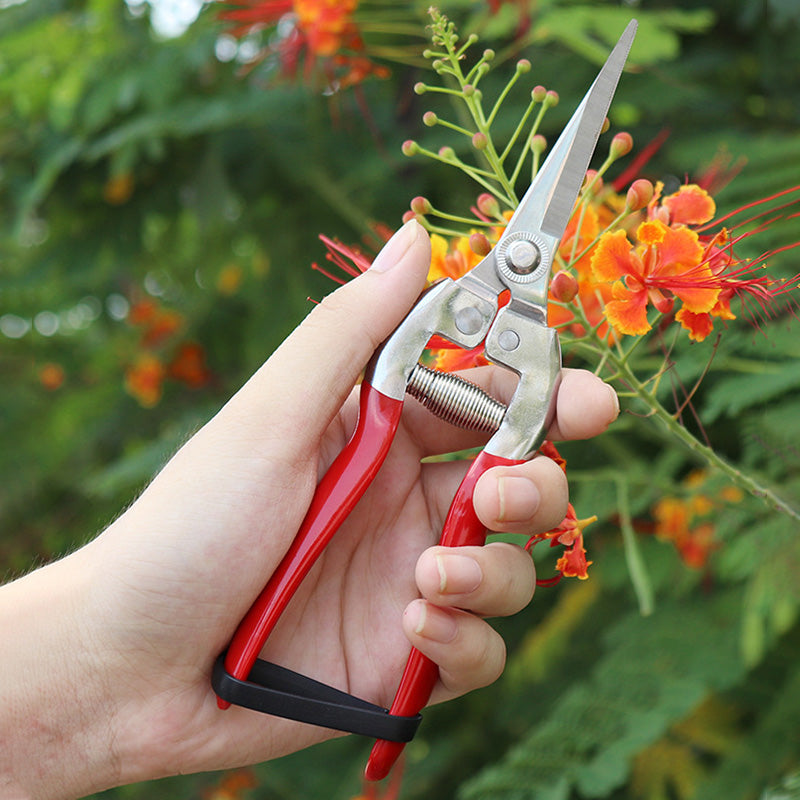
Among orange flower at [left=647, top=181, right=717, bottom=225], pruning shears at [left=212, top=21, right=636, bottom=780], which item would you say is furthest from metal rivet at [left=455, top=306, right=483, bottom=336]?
orange flower at [left=647, top=181, right=717, bottom=225]

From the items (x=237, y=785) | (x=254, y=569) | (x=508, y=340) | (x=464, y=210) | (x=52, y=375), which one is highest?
(x=508, y=340)

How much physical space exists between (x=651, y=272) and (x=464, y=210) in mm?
1204

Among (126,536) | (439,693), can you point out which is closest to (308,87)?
(126,536)

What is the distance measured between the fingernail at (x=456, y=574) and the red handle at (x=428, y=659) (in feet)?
0.12

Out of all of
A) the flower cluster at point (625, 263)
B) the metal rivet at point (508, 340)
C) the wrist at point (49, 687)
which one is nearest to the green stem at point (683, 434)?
the flower cluster at point (625, 263)

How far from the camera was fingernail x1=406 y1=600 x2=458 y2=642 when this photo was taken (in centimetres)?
101

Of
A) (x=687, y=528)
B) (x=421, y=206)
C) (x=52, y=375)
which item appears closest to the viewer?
(x=421, y=206)

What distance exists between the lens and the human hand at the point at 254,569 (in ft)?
3.28

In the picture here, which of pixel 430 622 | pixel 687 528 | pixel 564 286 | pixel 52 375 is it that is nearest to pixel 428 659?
pixel 430 622

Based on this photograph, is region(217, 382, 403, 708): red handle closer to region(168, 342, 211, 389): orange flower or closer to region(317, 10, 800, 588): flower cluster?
region(317, 10, 800, 588): flower cluster

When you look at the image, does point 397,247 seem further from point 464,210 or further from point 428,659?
point 464,210

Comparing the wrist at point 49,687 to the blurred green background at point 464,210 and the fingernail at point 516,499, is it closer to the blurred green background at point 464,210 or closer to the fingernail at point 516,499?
the blurred green background at point 464,210

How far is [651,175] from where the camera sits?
Result: 6.20ft

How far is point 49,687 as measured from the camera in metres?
1.10
